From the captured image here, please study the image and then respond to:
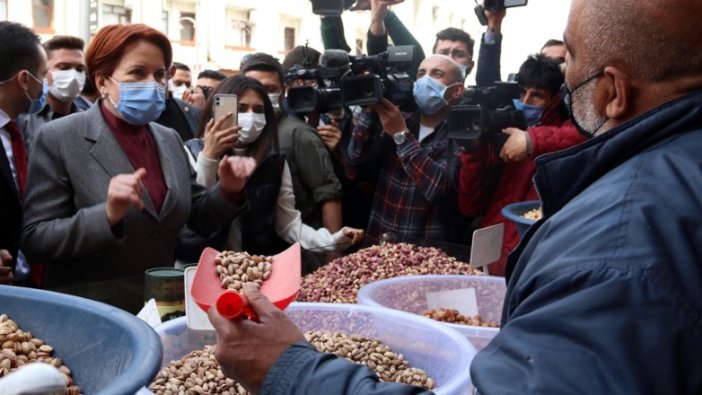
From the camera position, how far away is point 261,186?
2.69 m

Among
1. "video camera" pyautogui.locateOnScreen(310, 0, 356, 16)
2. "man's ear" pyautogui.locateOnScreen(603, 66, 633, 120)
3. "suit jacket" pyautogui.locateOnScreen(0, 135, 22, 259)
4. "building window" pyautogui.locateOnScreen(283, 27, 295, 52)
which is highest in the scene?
"building window" pyautogui.locateOnScreen(283, 27, 295, 52)

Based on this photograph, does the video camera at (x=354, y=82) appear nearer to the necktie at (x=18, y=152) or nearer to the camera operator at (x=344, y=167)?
the camera operator at (x=344, y=167)

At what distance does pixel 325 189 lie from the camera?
302 centimetres

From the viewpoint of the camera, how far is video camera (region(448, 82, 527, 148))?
2.54 metres

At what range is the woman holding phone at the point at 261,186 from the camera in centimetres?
263

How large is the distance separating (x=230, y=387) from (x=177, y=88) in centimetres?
564

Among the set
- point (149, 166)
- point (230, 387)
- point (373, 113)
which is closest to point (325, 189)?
point (373, 113)

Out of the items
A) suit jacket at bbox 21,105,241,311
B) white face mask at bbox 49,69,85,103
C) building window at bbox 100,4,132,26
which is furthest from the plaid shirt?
building window at bbox 100,4,132,26

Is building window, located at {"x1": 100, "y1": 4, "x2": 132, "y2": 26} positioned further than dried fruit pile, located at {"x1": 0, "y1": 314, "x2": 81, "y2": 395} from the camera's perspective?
Yes

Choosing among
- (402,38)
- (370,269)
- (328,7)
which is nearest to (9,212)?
(370,269)

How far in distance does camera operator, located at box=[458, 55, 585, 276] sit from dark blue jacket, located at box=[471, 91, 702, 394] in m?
1.61

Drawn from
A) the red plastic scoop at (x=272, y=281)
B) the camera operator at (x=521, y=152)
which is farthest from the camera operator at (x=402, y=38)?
the red plastic scoop at (x=272, y=281)

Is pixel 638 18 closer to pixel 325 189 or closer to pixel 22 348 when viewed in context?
pixel 22 348

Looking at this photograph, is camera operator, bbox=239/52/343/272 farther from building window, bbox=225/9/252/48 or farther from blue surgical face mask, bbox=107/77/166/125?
building window, bbox=225/9/252/48
